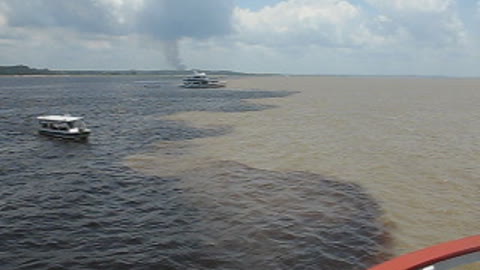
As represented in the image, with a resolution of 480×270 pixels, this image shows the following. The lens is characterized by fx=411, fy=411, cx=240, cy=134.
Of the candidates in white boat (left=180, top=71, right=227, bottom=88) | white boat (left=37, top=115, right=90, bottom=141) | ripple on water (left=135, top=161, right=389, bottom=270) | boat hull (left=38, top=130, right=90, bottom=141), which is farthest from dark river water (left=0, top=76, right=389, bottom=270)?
white boat (left=180, top=71, right=227, bottom=88)

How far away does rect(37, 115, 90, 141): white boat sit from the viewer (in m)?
38.2

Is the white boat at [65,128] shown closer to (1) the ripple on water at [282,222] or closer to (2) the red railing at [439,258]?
(1) the ripple on water at [282,222]

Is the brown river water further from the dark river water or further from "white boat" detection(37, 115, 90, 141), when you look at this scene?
"white boat" detection(37, 115, 90, 141)

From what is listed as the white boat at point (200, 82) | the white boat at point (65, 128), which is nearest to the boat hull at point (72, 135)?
the white boat at point (65, 128)

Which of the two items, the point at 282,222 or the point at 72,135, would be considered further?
the point at 72,135

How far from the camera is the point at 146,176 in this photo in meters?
25.2

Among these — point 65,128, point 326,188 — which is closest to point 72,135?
point 65,128

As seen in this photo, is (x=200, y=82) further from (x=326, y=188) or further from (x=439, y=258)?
(x=439, y=258)

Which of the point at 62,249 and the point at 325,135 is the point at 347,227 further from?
the point at 325,135

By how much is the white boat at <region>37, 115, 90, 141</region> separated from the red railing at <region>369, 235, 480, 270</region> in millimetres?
36278

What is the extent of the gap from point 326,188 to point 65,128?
1098 inches

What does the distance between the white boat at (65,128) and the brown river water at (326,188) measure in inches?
315

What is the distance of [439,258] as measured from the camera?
20.6 feet

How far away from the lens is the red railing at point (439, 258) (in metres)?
6.13
